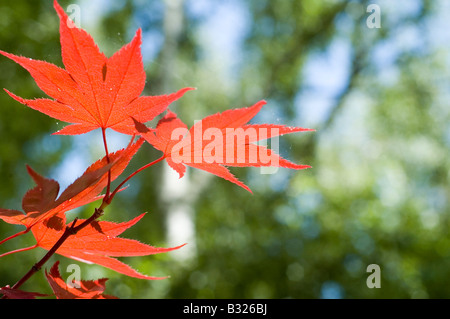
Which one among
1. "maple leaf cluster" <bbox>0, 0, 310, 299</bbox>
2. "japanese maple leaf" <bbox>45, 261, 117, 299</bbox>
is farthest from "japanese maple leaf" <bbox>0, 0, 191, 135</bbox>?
"japanese maple leaf" <bbox>45, 261, 117, 299</bbox>

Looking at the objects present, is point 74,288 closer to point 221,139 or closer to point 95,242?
point 95,242

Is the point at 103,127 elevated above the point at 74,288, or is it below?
above

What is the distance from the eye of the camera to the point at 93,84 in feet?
0.92

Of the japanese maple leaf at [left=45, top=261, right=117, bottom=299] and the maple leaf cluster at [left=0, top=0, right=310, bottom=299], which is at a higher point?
the maple leaf cluster at [left=0, top=0, right=310, bottom=299]

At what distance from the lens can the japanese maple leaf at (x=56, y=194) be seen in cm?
25

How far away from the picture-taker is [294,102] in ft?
13.9

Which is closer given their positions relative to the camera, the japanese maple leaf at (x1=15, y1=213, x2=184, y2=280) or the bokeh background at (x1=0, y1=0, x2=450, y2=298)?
the japanese maple leaf at (x1=15, y1=213, x2=184, y2=280)

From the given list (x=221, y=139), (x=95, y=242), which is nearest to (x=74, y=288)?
(x=95, y=242)

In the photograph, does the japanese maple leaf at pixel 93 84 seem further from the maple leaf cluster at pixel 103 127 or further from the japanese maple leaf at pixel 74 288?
the japanese maple leaf at pixel 74 288

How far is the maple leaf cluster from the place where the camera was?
270 mm

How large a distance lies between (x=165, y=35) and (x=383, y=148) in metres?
2.86

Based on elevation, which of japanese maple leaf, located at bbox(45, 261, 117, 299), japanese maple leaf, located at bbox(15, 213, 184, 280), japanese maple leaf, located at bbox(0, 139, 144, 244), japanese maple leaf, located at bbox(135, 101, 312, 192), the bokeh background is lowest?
japanese maple leaf, located at bbox(45, 261, 117, 299)

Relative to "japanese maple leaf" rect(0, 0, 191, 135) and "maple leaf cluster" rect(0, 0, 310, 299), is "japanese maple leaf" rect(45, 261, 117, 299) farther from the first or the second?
"japanese maple leaf" rect(0, 0, 191, 135)

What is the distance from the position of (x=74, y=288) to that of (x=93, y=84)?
0.13 metres
